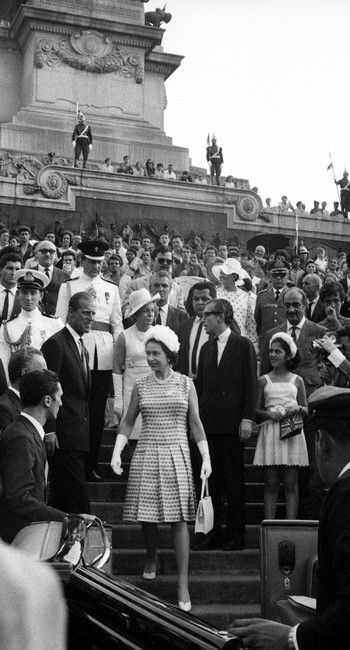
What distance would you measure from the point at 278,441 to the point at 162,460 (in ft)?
4.68

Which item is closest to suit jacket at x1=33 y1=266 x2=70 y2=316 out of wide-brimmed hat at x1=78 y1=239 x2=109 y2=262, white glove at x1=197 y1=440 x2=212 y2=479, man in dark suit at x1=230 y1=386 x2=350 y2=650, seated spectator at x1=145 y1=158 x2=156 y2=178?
wide-brimmed hat at x1=78 y1=239 x2=109 y2=262

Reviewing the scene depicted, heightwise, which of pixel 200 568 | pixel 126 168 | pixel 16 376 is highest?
pixel 126 168

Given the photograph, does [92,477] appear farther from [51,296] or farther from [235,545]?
[51,296]

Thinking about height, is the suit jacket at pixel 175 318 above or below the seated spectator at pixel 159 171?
below

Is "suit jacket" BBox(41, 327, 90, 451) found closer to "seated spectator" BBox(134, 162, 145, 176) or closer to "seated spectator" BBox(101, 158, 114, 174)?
"seated spectator" BBox(101, 158, 114, 174)

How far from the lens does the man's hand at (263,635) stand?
273 cm

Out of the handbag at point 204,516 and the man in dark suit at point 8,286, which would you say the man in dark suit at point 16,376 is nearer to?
the handbag at point 204,516

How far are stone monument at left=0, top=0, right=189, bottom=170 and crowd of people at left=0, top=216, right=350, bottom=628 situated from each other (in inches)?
1008

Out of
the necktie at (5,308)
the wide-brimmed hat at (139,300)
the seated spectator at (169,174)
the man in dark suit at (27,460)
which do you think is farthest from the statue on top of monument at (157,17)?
the man in dark suit at (27,460)

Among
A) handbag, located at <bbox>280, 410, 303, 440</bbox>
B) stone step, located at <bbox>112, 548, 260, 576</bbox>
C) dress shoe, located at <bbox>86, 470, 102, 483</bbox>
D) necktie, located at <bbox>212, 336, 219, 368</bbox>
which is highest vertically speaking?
necktie, located at <bbox>212, 336, 219, 368</bbox>

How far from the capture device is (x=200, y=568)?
8180 millimetres

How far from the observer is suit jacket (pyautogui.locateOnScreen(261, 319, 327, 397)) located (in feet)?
31.9

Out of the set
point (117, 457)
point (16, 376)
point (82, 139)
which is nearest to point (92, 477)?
point (117, 457)

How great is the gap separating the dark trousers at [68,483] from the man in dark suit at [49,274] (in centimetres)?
422
